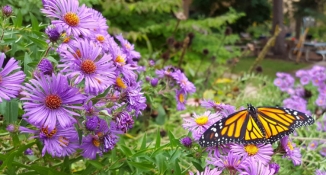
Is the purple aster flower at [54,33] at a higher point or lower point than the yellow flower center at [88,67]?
higher

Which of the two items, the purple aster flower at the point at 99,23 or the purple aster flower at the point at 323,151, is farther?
the purple aster flower at the point at 323,151

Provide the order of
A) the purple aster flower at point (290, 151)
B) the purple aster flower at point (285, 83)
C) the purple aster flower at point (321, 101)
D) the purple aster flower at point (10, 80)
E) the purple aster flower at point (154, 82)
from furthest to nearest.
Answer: the purple aster flower at point (285, 83) < the purple aster flower at point (321, 101) < the purple aster flower at point (154, 82) < the purple aster flower at point (290, 151) < the purple aster flower at point (10, 80)

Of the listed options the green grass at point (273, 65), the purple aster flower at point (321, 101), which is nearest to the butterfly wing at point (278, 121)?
the purple aster flower at point (321, 101)

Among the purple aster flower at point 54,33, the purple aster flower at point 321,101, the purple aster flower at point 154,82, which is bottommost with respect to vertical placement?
the purple aster flower at point 321,101

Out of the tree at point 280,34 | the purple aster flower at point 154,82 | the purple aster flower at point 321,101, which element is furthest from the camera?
the tree at point 280,34

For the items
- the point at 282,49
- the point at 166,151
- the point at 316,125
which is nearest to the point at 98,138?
the point at 166,151

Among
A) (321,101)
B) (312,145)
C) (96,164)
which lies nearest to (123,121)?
(96,164)

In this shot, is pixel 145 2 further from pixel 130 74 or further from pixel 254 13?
pixel 254 13

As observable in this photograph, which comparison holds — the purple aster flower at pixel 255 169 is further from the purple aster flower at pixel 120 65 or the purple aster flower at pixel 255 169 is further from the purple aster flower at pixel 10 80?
the purple aster flower at pixel 10 80
